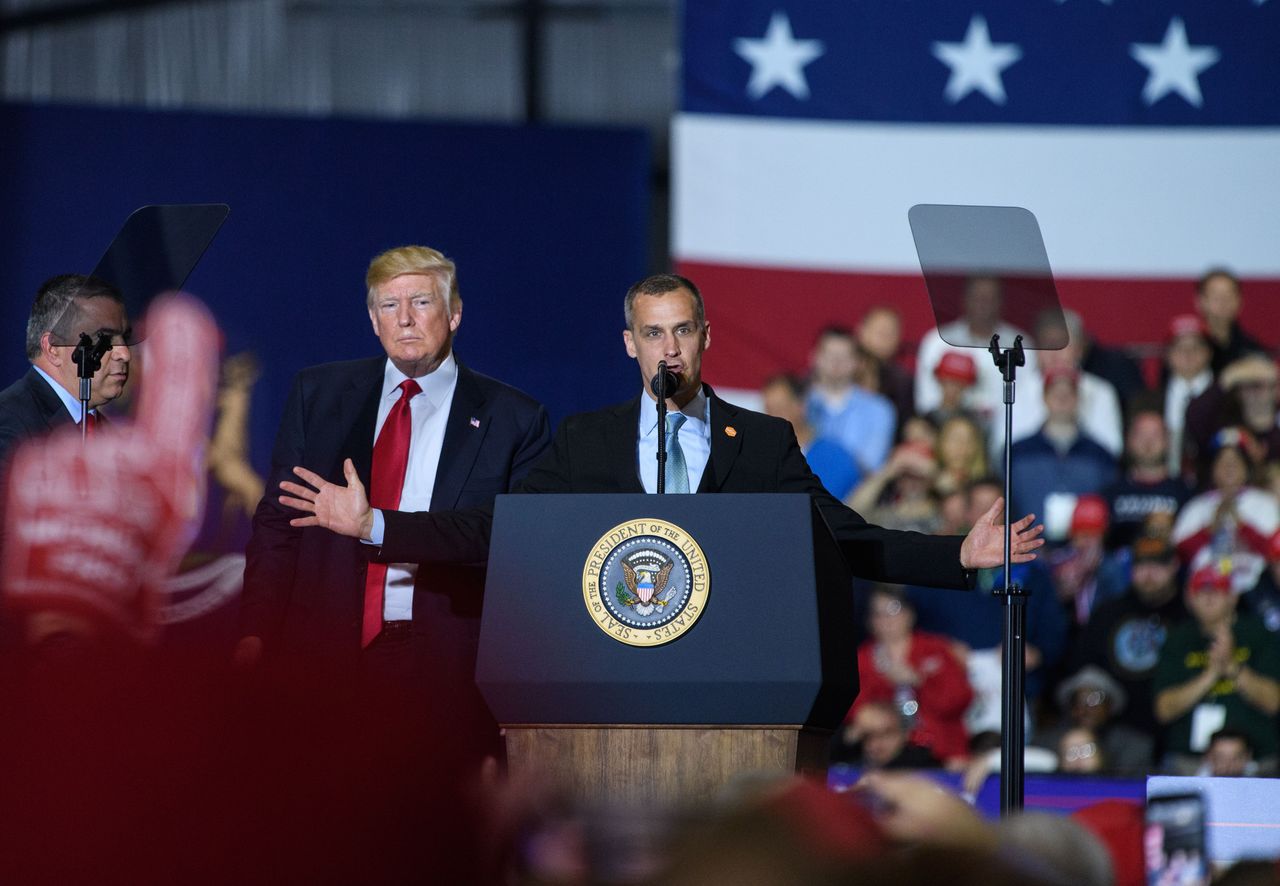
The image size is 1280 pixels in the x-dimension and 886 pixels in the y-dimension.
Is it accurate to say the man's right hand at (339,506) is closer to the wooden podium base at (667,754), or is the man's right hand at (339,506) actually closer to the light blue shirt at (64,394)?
the wooden podium base at (667,754)

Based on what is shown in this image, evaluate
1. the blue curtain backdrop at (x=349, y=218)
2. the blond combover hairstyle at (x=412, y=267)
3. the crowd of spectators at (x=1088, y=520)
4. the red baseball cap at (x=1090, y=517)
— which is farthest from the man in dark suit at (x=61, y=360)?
the red baseball cap at (x=1090, y=517)

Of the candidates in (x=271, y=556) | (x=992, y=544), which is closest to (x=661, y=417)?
(x=992, y=544)

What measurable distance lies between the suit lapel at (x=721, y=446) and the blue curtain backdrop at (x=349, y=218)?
4.22 meters

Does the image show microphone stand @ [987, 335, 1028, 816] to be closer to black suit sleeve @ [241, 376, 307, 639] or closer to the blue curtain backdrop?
black suit sleeve @ [241, 376, 307, 639]

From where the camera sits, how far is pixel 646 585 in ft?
8.28

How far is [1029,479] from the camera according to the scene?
6.89 meters

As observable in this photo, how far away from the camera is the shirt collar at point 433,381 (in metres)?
3.54

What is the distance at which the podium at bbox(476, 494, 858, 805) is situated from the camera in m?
2.48

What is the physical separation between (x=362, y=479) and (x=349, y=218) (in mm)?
4161

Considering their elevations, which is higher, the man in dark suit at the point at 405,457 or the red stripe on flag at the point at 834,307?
the red stripe on flag at the point at 834,307

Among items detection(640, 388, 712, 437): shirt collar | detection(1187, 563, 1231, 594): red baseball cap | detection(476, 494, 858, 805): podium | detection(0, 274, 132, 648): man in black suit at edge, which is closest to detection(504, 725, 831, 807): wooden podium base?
detection(476, 494, 858, 805): podium

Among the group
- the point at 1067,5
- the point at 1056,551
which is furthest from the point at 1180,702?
the point at 1067,5

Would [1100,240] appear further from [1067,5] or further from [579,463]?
[579,463]

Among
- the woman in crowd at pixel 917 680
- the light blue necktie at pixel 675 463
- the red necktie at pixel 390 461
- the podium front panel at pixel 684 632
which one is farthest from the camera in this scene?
the woman in crowd at pixel 917 680
